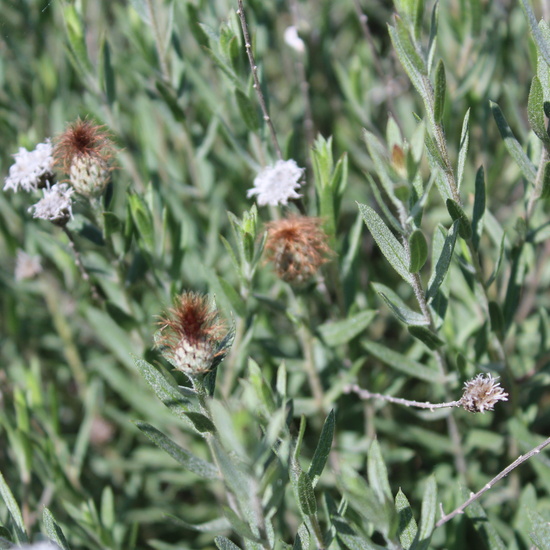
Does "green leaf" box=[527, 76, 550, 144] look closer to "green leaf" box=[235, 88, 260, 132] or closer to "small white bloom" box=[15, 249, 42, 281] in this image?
"green leaf" box=[235, 88, 260, 132]

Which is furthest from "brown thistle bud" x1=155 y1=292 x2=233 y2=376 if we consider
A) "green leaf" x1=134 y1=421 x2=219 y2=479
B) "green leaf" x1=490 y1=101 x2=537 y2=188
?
"green leaf" x1=490 y1=101 x2=537 y2=188

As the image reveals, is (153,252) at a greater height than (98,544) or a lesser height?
greater

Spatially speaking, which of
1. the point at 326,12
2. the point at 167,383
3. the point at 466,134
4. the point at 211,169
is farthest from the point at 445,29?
the point at 167,383

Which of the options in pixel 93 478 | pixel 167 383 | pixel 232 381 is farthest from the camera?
pixel 93 478

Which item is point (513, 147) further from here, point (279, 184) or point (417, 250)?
point (279, 184)

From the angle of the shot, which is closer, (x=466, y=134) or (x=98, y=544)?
(x=466, y=134)

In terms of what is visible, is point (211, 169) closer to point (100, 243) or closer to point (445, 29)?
point (100, 243)

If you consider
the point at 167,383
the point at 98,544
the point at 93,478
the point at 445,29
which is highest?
the point at 445,29
